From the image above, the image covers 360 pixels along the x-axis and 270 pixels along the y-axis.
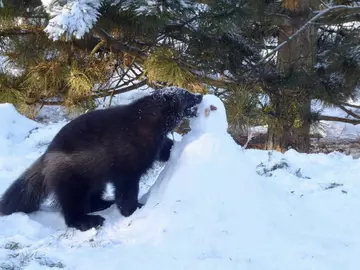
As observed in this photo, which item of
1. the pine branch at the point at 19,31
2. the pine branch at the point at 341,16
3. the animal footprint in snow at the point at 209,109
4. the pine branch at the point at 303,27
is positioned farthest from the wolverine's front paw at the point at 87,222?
the pine branch at the point at 341,16

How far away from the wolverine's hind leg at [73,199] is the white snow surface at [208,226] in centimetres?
8

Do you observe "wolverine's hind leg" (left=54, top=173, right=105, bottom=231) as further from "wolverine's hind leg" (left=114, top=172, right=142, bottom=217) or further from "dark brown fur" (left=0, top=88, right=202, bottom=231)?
"wolverine's hind leg" (left=114, top=172, right=142, bottom=217)

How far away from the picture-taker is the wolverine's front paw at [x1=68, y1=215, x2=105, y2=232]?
3.02 metres

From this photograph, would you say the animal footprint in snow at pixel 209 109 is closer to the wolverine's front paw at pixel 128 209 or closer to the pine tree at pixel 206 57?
the wolverine's front paw at pixel 128 209

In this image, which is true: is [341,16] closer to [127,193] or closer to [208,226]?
[127,193]

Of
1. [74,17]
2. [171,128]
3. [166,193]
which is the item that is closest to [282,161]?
[171,128]

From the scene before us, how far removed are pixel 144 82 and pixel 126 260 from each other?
14.1 feet

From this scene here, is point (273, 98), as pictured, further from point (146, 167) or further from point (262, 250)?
point (262, 250)

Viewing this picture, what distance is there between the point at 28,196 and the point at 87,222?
1.78ft

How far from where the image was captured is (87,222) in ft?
10.0

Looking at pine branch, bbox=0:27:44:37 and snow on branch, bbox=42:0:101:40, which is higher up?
snow on branch, bbox=42:0:101:40

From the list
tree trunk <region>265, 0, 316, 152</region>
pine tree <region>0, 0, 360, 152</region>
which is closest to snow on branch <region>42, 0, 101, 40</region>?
pine tree <region>0, 0, 360, 152</region>

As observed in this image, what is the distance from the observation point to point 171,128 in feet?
10.9

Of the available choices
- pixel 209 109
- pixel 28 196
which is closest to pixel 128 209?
pixel 28 196
